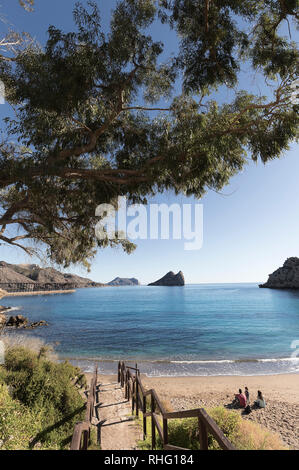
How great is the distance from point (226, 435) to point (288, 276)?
133m

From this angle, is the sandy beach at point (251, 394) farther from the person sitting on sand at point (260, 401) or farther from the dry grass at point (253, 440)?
the dry grass at point (253, 440)

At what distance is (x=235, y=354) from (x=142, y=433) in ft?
60.7

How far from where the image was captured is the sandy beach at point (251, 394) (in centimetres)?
980

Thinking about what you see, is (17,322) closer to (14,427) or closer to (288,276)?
(14,427)

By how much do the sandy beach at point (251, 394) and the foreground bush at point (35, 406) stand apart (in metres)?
5.68

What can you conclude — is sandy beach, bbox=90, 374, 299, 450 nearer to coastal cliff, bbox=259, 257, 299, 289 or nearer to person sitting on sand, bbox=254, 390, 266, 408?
person sitting on sand, bbox=254, 390, 266, 408

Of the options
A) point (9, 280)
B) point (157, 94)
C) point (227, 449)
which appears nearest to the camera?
point (227, 449)

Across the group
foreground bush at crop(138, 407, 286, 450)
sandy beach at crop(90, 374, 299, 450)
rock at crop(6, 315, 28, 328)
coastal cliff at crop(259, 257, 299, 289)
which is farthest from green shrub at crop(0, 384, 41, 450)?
coastal cliff at crop(259, 257, 299, 289)

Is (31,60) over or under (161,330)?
over

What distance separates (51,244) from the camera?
307 inches

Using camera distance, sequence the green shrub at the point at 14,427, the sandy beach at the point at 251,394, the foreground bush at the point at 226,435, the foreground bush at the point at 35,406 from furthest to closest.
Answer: the sandy beach at the point at 251,394
the foreground bush at the point at 226,435
the foreground bush at the point at 35,406
the green shrub at the point at 14,427

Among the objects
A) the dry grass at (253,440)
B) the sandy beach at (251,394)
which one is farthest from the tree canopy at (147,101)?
the sandy beach at (251,394)
